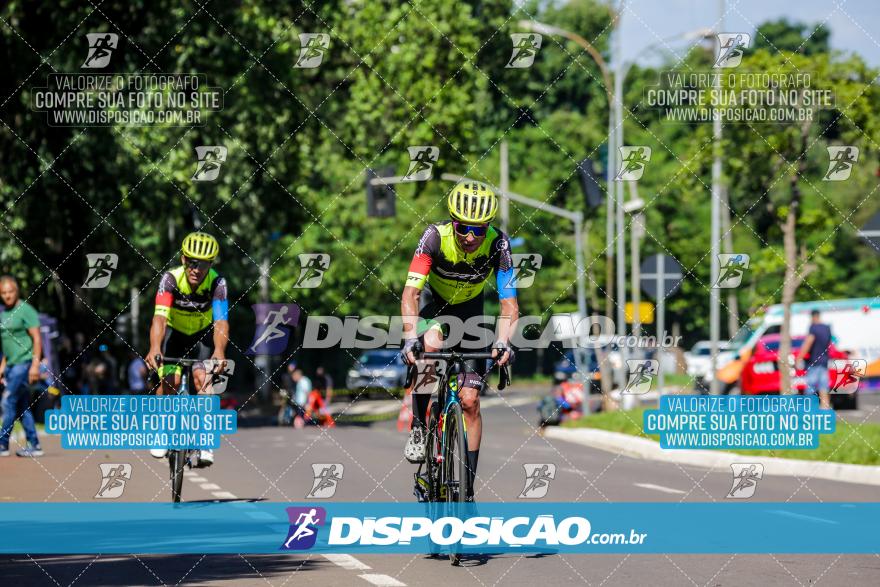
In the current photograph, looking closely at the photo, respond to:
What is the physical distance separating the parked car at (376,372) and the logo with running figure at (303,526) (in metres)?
42.1

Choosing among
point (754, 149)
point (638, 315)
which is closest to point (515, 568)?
point (754, 149)

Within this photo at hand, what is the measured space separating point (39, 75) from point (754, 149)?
1143cm

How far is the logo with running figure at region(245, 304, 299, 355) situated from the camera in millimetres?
38719

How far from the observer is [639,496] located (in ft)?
45.6

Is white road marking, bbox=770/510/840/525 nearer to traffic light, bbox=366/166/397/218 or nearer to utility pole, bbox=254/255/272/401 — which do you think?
traffic light, bbox=366/166/397/218

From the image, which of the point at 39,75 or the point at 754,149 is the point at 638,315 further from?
the point at 39,75

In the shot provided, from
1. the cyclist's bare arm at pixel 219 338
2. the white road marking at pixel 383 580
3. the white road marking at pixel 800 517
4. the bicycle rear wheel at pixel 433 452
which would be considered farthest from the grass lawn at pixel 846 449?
the white road marking at pixel 383 580

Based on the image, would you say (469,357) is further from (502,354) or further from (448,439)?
(448,439)

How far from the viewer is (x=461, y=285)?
955cm

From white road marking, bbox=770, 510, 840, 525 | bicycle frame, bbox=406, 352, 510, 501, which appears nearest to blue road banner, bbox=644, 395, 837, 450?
white road marking, bbox=770, 510, 840, 525

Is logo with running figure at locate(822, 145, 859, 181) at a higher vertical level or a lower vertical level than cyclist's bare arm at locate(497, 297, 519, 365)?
higher

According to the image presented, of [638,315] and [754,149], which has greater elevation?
[754,149]

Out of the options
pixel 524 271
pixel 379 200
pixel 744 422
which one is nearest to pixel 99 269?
pixel 379 200

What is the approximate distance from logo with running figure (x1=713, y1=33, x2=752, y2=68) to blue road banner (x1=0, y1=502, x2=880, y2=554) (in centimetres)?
981
